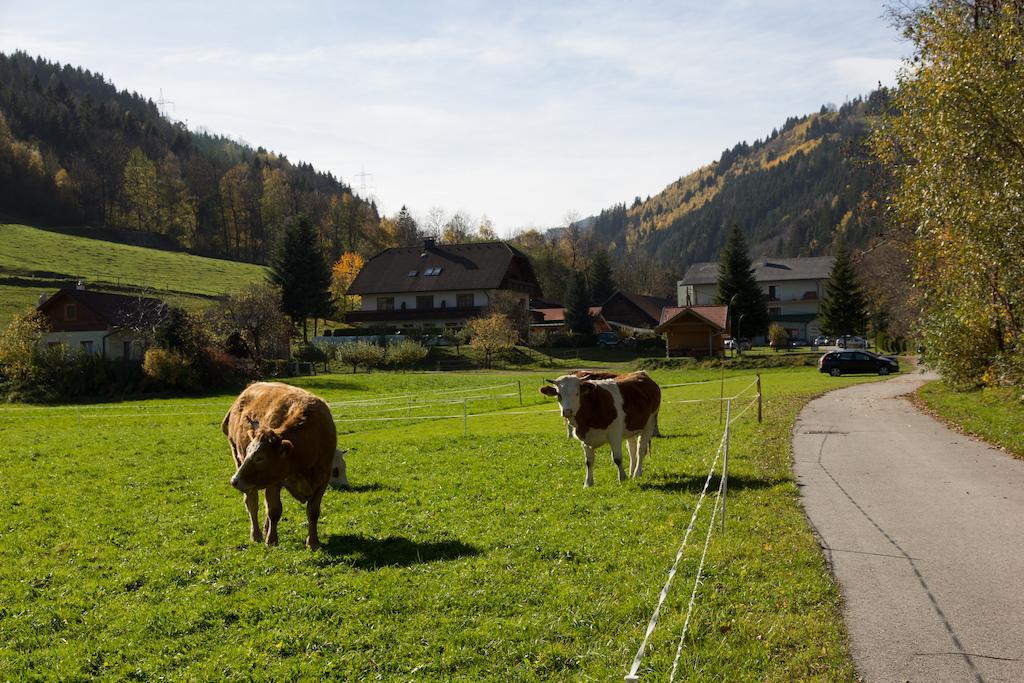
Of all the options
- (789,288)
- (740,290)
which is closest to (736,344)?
(740,290)

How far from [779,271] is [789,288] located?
303 cm

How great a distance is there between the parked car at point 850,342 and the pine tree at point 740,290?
7757 mm

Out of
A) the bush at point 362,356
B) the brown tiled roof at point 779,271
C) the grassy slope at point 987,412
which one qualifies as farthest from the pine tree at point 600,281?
the grassy slope at point 987,412

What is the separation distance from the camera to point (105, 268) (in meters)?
92.5

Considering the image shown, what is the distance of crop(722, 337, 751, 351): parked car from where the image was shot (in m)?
71.5

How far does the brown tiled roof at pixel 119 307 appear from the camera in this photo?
51.3 meters

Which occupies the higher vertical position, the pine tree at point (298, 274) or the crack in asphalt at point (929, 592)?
the pine tree at point (298, 274)

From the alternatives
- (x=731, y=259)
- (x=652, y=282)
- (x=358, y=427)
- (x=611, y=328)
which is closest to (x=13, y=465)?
(x=358, y=427)

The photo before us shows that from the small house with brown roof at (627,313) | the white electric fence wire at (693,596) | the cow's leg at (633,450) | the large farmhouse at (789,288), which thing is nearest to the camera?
the white electric fence wire at (693,596)

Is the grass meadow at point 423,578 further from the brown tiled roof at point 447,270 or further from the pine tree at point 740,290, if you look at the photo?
the brown tiled roof at point 447,270

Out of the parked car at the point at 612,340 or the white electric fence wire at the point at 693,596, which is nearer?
the white electric fence wire at the point at 693,596

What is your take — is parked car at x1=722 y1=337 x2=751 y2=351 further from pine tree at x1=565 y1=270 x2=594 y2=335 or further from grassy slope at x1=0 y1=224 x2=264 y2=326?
grassy slope at x1=0 y1=224 x2=264 y2=326

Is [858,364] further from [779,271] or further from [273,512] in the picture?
[779,271]

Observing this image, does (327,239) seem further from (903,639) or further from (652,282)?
(903,639)
